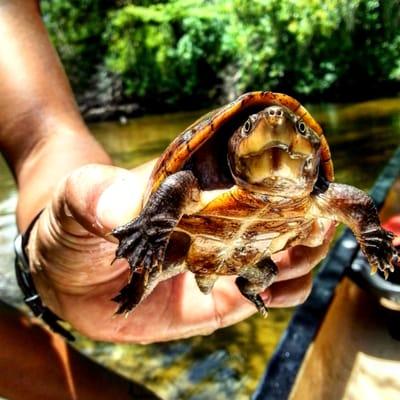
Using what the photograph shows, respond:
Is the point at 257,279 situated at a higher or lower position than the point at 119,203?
lower

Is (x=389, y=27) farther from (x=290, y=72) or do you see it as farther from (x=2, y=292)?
(x=2, y=292)

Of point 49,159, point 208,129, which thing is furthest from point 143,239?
point 49,159

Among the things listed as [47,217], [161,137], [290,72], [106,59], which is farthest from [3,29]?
[106,59]

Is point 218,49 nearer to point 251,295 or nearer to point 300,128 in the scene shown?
point 251,295

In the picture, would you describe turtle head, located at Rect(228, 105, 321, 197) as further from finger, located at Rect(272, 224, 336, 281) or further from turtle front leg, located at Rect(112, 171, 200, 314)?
finger, located at Rect(272, 224, 336, 281)

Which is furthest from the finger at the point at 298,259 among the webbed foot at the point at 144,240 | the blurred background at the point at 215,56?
the blurred background at the point at 215,56

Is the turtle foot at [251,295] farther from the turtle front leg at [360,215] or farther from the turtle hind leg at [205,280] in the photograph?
the turtle front leg at [360,215]
